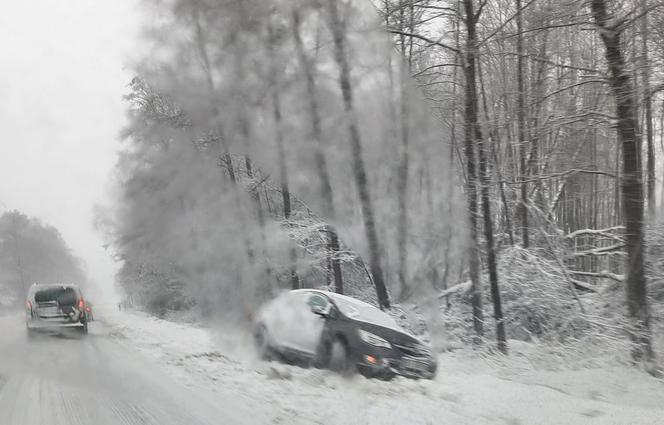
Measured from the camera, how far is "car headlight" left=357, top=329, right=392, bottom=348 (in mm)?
6406

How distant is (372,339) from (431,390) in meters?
0.96

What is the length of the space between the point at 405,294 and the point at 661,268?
819cm

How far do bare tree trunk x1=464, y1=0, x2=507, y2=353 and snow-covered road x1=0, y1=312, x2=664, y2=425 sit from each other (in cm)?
172

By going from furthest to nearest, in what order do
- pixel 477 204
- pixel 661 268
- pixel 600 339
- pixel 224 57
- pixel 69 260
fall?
pixel 69 260
pixel 661 268
pixel 600 339
pixel 477 204
pixel 224 57

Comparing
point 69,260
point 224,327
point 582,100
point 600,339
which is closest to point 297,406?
point 224,327

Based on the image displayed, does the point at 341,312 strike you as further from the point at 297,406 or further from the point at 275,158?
the point at 275,158

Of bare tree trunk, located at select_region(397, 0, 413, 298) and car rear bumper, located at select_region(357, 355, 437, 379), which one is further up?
bare tree trunk, located at select_region(397, 0, 413, 298)

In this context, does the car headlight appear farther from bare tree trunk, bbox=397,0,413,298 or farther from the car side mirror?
bare tree trunk, bbox=397,0,413,298

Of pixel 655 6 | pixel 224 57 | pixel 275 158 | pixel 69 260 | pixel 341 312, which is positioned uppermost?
pixel 655 6

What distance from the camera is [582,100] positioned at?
10.1 meters

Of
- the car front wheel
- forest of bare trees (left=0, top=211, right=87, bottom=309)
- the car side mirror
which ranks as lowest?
forest of bare trees (left=0, top=211, right=87, bottom=309)

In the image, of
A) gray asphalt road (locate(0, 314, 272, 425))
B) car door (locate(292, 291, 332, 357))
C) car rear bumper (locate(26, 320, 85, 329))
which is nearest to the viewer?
gray asphalt road (locate(0, 314, 272, 425))

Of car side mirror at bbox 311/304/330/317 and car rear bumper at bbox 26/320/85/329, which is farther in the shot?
car rear bumper at bbox 26/320/85/329

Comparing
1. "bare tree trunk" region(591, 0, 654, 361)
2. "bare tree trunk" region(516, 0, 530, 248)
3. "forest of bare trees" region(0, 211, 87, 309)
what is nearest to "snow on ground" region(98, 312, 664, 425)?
"bare tree trunk" region(591, 0, 654, 361)
